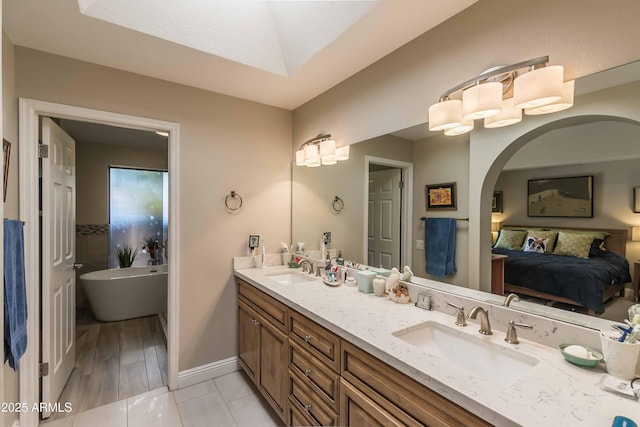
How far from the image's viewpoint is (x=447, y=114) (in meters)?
1.45

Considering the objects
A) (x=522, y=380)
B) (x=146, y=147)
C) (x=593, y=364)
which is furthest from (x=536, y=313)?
(x=146, y=147)

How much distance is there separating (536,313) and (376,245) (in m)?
1.00

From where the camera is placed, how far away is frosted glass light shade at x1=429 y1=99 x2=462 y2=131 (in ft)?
4.71

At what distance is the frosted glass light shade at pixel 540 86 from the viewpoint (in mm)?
1125

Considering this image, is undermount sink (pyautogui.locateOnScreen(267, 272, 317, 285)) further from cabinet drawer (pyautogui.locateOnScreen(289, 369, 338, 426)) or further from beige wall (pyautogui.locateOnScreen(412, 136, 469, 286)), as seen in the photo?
beige wall (pyautogui.locateOnScreen(412, 136, 469, 286))

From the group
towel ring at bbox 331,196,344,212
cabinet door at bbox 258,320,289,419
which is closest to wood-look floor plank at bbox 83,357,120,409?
cabinet door at bbox 258,320,289,419

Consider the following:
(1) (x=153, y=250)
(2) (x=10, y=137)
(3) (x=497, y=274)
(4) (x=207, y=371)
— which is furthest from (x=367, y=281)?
(1) (x=153, y=250)

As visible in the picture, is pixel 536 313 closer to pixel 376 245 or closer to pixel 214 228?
pixel 376 245

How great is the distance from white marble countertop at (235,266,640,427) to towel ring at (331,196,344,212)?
1015mm

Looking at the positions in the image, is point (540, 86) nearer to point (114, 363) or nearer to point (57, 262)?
point (57, 262)

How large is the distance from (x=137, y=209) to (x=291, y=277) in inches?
134

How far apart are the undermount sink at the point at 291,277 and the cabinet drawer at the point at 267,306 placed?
0.22 m

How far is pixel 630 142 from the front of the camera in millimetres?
1062

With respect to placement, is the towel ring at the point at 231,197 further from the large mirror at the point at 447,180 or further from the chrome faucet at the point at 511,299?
the chrome faucet at the point at 511,299
